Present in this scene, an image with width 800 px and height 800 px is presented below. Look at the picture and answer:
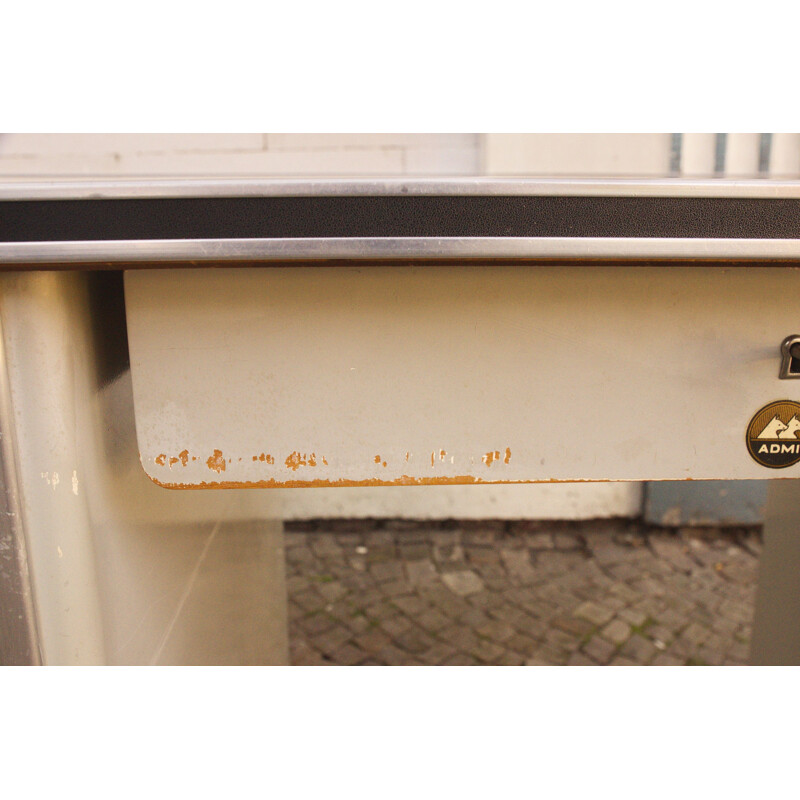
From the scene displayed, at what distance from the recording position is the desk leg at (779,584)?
1.17 metres

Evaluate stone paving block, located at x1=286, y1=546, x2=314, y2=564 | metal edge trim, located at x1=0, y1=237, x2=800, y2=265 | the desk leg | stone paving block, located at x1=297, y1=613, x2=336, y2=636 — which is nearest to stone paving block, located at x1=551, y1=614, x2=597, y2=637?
stone paving block, located at x1=297, y1=613, x2=336, y2=636

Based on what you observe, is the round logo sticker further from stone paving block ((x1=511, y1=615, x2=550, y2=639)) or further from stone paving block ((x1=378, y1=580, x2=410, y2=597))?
stone paving block ((x1=378, y1=580, x2=410, y2=597))

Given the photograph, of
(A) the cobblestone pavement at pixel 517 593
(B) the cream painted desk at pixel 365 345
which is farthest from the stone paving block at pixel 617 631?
(B) the cream painted desk at pixel 365 345

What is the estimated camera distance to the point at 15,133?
2498mm

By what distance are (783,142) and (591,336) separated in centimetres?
229

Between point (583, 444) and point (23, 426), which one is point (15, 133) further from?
point (583, 444)

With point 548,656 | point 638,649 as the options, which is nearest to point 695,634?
point 638,649

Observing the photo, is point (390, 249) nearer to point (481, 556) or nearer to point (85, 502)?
point (85, 502)

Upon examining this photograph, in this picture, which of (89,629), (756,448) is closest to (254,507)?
(89,629)

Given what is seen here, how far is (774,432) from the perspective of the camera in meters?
0.78

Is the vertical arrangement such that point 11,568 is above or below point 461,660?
above

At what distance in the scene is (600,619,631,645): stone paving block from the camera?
6.92 feet

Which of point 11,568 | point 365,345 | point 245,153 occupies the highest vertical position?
point 245,153

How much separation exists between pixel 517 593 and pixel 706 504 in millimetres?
1040
